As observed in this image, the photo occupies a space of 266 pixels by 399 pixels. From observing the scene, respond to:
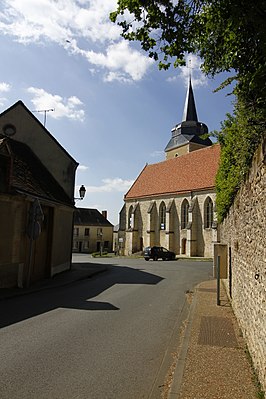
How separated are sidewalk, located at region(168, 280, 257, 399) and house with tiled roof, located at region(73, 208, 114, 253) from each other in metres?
61.1

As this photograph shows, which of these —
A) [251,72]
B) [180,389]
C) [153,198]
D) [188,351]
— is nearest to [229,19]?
[251,72]

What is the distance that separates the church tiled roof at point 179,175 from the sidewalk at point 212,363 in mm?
34487

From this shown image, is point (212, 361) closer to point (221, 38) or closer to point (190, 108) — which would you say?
point (221, 38)

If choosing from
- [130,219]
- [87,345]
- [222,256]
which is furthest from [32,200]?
[130,219]

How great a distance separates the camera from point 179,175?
5047 centimetres

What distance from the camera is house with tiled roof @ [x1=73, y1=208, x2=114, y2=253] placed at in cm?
6931

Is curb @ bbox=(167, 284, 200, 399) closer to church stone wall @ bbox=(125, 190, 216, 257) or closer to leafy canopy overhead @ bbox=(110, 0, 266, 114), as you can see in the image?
leafy canopy overhead @ bbox=(110, 0, 266, 114)

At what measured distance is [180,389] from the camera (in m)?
4.54

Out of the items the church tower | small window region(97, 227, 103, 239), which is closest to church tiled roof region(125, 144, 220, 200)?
the church tower

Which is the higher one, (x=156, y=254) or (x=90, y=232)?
(x=90, y=232)

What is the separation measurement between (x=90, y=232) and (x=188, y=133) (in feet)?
88.7

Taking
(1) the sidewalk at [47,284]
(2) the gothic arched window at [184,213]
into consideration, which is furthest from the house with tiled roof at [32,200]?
(2) the gothic arched window at [184,213]

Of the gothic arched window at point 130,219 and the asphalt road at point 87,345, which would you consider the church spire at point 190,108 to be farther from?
the asphalt road at point 87,345

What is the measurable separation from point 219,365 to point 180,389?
1251mm
